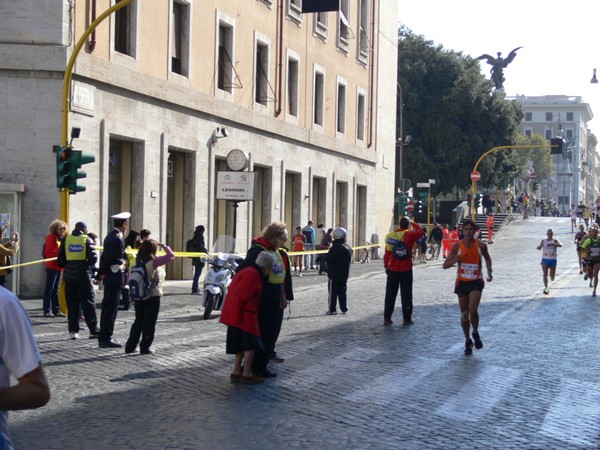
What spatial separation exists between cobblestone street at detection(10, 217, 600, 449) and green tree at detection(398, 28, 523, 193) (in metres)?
46.5

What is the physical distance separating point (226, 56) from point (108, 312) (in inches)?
726

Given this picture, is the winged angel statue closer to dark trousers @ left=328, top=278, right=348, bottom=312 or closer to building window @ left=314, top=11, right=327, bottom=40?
building window @ left=314, top=11, right=327, bottom=40

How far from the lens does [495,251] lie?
52281mm

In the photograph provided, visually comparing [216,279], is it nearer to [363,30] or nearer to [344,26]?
[344,26]

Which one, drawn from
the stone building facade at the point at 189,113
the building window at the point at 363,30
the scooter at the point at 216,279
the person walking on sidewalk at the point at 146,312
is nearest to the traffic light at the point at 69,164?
the scooter at the point at 216,279

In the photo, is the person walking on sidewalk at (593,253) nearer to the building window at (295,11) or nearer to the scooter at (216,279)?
the scooter at (216,279)

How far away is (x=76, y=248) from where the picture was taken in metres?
14.6

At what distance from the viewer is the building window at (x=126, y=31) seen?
82.6ft

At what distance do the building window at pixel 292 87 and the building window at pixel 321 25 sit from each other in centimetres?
242

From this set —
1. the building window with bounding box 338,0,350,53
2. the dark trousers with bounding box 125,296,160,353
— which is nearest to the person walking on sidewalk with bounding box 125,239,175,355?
the dark trousers with bounding box 125,296,160,353

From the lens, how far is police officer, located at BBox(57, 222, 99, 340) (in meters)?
14.6

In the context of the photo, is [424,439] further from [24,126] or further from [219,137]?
[219,137]

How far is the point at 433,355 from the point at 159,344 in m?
3.54

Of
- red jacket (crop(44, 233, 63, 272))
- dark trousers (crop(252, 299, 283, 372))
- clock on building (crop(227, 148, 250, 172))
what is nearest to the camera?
dark trousers (crop(252, 299, 283, 372))
